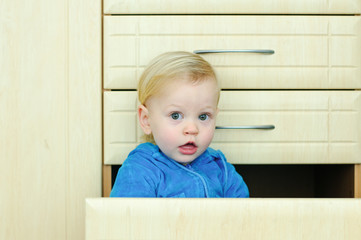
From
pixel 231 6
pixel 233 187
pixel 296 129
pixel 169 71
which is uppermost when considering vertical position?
pixel 231 6

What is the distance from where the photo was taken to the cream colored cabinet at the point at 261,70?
1055 millimetres

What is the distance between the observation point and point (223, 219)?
2.10 ft

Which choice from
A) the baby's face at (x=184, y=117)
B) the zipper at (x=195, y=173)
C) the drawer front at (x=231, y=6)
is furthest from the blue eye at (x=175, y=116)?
the drawer front at (x=231, y=6)

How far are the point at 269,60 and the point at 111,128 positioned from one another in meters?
0.40

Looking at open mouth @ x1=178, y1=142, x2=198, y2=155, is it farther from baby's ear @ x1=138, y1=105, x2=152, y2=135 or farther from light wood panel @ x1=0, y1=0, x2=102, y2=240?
light wood panel @ x1=0, y1=0, x2=102, y2=240

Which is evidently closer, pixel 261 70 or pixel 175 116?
pixel 175 116

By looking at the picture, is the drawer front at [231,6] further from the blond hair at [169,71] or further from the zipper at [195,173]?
the zipper at [195,173]

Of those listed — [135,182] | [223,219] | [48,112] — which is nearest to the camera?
[223,219]

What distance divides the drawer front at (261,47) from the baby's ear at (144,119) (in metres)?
0.08

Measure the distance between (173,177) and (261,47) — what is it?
367mm

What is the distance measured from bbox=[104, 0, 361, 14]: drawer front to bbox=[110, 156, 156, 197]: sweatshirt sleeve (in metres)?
0.36

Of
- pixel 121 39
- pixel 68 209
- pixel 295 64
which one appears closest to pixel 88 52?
pixel 121 39

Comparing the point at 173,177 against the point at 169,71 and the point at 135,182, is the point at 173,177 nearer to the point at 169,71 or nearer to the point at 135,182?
the point at 135,182

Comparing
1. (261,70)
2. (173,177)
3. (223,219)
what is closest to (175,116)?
(173,177)
